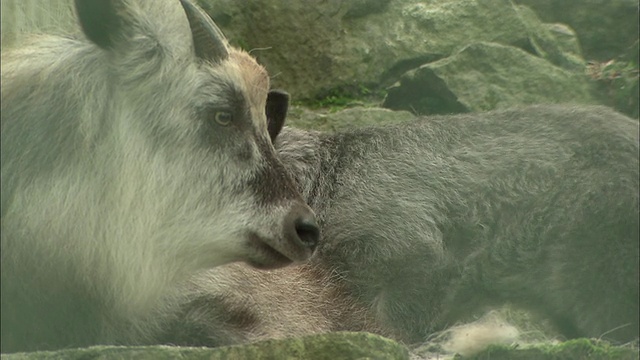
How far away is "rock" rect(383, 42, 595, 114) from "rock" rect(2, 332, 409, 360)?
390cm

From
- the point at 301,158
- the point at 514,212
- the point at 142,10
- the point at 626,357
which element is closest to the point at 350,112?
the point at 301,158

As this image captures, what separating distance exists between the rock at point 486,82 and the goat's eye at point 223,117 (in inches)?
125

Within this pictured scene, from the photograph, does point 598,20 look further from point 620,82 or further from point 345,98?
point 345,98

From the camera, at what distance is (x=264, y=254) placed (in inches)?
175

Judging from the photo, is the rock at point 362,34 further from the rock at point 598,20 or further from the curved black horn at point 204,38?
the curved black horn at point 204,38

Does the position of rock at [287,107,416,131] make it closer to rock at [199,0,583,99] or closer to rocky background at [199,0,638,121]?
rocky background at [199,0,638,121]

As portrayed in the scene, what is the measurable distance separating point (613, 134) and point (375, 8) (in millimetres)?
3120

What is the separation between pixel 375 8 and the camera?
8578 mm

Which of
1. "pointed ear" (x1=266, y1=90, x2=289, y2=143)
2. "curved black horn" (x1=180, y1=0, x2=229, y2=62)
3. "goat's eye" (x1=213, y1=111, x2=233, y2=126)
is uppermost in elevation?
"curved black horn" (x1=180, y1=0, x2=229, y2=62)

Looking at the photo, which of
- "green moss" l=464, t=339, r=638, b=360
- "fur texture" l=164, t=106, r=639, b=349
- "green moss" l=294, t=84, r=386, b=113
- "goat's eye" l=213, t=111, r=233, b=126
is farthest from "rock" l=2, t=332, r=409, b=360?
"green moss" l=294, t=84, r=386, b=113

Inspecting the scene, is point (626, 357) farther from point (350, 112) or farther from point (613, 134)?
point (350, 112)

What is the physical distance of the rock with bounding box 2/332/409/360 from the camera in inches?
141

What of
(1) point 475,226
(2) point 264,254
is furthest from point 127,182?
(1) point 475,226

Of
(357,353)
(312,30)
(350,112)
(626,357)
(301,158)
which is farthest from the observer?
(312,30)
